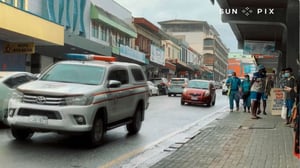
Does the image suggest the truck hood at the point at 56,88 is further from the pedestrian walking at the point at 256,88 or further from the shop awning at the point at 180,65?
the shop awning at the point at 180,65

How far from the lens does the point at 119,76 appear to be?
11930mm

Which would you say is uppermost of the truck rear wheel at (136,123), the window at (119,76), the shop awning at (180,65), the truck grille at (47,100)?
the shop awning at (180,65)

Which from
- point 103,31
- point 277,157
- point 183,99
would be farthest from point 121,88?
point 103,31

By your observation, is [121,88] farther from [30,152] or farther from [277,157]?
[277,157]

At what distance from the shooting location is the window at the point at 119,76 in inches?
452

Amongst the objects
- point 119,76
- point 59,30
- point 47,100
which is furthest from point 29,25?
point 47,100

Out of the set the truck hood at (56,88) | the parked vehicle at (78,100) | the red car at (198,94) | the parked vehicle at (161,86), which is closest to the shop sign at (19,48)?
the red car at (198,94)

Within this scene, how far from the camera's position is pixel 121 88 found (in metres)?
11.7

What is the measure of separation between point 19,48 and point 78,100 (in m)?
18.2

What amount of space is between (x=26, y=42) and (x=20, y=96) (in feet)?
59.1

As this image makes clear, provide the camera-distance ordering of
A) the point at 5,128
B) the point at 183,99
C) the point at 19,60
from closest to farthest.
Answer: the point at 5,128 → the point at 183,99 → the point at 19,60

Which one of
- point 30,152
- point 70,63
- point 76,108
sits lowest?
point 30,152

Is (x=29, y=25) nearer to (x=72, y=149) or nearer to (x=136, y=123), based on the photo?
(x=136, y=123)

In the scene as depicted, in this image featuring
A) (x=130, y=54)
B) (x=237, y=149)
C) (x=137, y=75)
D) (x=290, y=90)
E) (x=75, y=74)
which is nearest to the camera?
(x=237, y=149)
